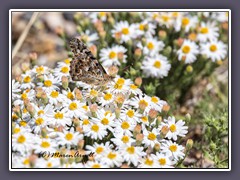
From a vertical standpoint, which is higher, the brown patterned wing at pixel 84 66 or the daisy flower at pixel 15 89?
the brown patterned wing at pixel 84 66

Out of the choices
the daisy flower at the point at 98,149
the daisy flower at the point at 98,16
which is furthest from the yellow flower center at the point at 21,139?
the daisy flower at the point at 98,16

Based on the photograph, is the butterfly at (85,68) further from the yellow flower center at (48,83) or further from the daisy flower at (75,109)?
the daisy flower at (75,109)

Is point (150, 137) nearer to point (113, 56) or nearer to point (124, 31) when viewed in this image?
point (113, 56)

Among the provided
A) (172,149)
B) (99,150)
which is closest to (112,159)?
(99,150)

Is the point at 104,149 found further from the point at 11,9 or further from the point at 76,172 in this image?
the point at 11,9

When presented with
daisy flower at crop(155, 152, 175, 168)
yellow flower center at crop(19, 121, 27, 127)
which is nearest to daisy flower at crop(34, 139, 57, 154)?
yellow flower center at crop(19, 121, 27, 127)
